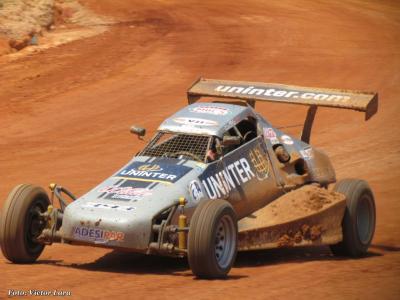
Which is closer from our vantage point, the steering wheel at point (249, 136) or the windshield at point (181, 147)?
the windshield at point (181, 147)

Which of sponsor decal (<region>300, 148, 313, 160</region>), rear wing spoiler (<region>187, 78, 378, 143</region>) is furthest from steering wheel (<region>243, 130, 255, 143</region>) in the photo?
sponsor decal (<region>300, 148, 313, 160</region>)

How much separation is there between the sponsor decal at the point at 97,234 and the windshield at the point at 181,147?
5.20 feet

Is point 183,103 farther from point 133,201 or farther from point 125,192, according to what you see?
point 133,201

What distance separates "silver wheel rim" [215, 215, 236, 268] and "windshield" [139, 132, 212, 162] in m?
1.03

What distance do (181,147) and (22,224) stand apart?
2071mm

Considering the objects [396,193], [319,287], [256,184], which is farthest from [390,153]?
[319,287]

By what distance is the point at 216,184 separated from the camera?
1250cm

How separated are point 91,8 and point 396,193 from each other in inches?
634

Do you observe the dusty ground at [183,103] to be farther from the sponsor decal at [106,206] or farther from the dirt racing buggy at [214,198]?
the sponsor decal at [106,206]

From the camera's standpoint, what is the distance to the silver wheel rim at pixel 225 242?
→ 11.7m

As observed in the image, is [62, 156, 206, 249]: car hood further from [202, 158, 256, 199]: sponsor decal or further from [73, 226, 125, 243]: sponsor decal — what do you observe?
[202, 158, 256, 199]: sponsor decal

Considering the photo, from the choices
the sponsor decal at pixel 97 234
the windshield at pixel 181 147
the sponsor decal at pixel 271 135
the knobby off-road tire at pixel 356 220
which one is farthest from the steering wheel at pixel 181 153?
the knobby off-road tire at pixel 356 220

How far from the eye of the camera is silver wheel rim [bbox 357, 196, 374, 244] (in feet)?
45.3

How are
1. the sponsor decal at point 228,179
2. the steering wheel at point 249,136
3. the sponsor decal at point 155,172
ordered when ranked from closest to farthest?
the sponsor decal at point 155,172, the sponsor decal at point 228,179, the steering wheel at point 249,136
